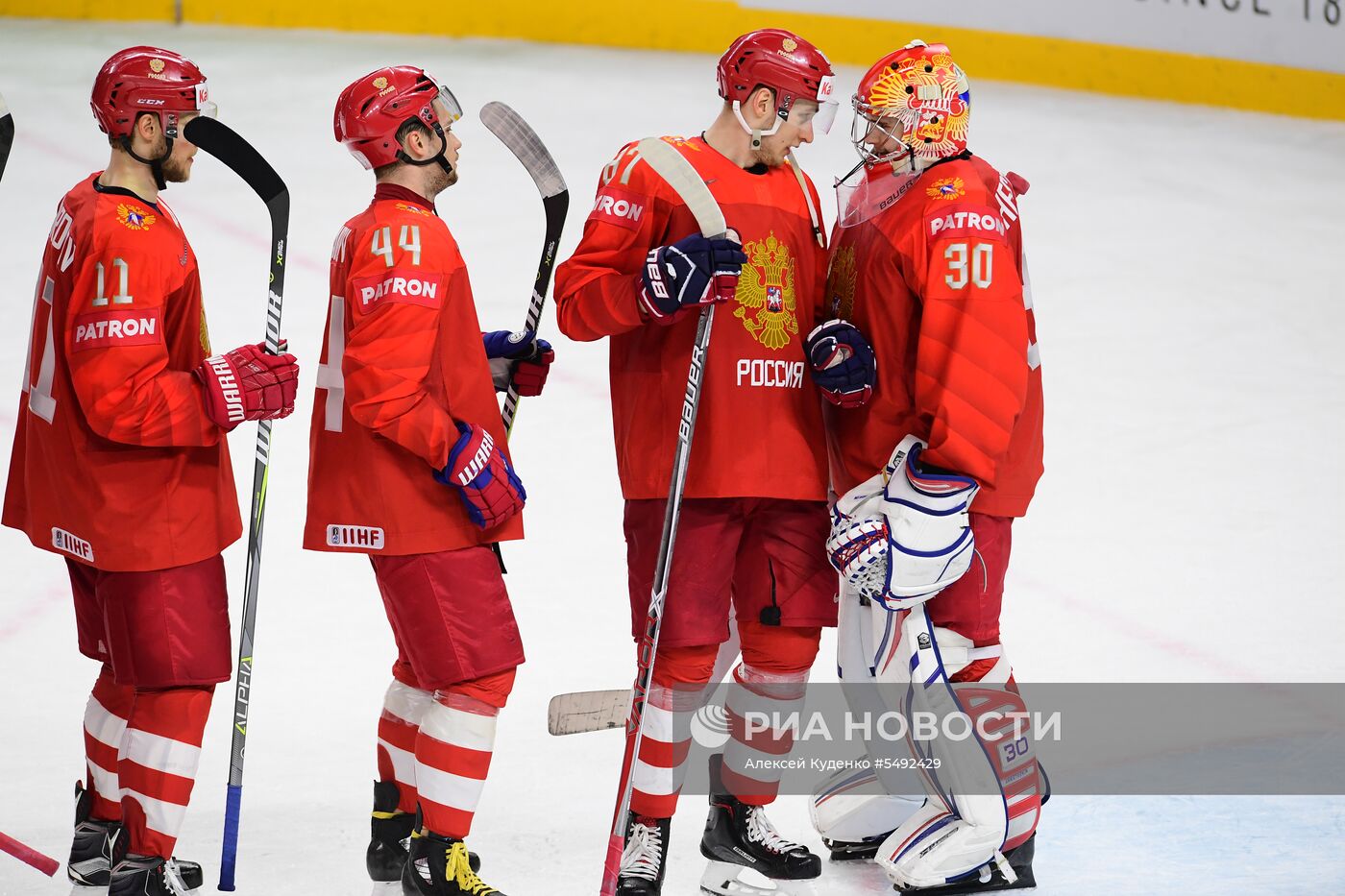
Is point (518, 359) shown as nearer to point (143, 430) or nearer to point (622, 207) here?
point (622, 207)

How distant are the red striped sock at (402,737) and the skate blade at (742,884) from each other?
60 cm

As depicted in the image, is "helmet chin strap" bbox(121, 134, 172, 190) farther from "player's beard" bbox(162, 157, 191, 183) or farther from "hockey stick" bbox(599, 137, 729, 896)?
"hockey stick" bbox(599, 137, 729, 896)

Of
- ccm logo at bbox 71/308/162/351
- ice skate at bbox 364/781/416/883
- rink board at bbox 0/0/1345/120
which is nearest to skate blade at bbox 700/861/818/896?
ice skate at bbox 364/781/416/883

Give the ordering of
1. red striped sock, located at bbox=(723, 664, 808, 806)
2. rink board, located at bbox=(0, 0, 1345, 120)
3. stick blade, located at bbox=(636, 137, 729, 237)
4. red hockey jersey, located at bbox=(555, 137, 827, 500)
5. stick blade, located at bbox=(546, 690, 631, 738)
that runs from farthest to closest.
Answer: rink board, located at bbox=(0, 0, 1345, 120), stick blade, located at bbox=(546, 690, 631, 738), red striped sock, located at bbox=(723, 664, 808, 806), red hockey jersey, located at bbox=(555, 137, 827, 500), stick blade, located at bbox=(636, 137, 729, 237)

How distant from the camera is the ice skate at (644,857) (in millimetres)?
3363

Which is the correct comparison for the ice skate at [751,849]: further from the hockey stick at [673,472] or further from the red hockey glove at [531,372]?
the red hockey glove at [531,372]

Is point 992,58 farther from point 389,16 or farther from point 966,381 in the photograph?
point 966,381

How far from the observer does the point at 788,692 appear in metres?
3.44

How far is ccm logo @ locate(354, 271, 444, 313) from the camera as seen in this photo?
10.0 feet

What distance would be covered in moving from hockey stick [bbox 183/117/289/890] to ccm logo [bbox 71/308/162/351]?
24cm

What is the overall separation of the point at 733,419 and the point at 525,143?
707mm

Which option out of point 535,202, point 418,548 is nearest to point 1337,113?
point 535,202

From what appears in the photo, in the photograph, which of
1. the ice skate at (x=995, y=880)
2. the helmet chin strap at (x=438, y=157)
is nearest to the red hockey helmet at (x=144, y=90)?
the helmet chin strap at (x=438, y=157)

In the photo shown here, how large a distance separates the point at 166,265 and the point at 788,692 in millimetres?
1414
